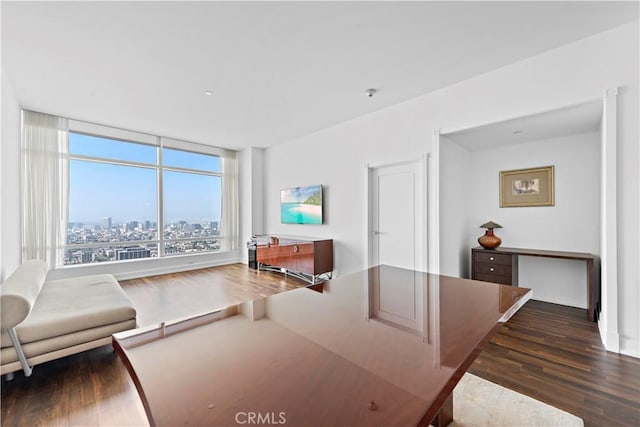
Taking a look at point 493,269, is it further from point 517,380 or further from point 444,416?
point 444,416

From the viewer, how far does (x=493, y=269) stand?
3.49 meters

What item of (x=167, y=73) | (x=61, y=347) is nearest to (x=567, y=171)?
(x=167, y=73)

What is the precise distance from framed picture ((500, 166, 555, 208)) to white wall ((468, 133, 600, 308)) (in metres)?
0.07

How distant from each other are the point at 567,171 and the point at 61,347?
5.37 metres

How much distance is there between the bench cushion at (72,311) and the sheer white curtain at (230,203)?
12.0 feet

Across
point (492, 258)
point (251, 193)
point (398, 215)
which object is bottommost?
point (492, 258)

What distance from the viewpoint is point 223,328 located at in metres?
0.98

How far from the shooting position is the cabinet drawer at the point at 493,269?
134 inches

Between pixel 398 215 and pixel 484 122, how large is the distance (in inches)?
61.6

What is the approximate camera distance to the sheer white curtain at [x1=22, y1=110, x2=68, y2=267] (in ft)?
13.4

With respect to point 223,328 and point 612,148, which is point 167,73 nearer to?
point 223,328

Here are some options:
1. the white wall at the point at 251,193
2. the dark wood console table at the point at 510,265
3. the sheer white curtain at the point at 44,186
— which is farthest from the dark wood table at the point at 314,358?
Result: the white wall at the point at 251,193

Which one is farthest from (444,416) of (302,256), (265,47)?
(302,256)

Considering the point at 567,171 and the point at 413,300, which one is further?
the point at 567,171
